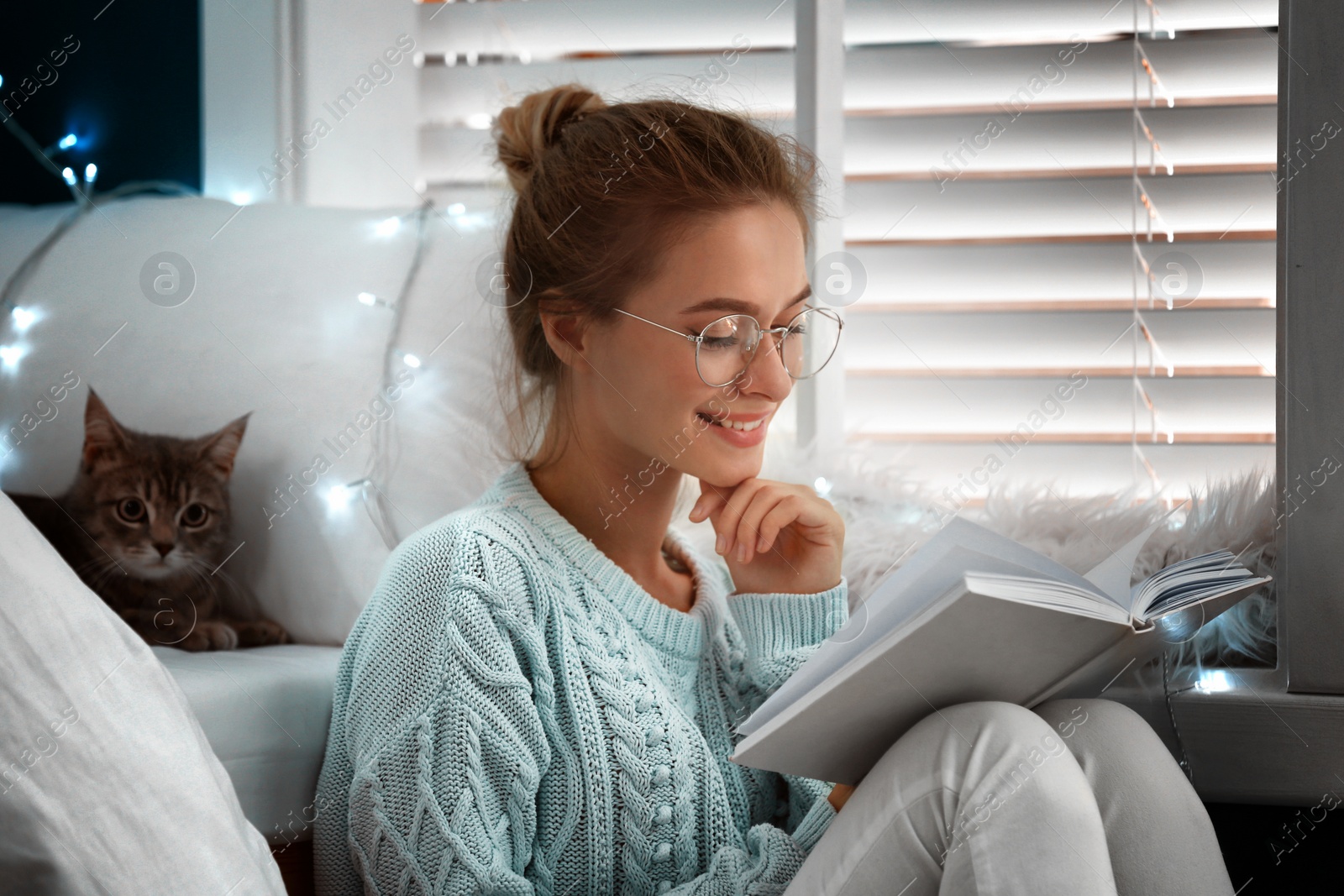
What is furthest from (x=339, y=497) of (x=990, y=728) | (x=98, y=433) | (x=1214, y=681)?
(x=1214, y=681)

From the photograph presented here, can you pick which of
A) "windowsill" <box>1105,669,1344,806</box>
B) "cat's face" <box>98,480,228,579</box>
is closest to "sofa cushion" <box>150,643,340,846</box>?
"cat's face" <box>98,480,228,579</box>

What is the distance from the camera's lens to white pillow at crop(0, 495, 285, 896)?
495 millimetres

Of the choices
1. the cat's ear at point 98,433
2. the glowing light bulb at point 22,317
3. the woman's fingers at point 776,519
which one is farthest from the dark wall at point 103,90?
the woman's fingers at point 776,519

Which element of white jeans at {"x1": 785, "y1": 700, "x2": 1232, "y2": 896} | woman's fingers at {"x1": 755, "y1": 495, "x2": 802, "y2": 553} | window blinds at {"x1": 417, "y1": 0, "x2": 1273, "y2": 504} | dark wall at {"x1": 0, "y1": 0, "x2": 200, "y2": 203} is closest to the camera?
white jeans at {"x1": 785, "y1": 700, "x2": 1232, "y2": 896}

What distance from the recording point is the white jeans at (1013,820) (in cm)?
64

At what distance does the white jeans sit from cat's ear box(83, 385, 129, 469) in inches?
31.9

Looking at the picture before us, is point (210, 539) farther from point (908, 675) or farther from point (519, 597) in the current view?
point (908, 675)

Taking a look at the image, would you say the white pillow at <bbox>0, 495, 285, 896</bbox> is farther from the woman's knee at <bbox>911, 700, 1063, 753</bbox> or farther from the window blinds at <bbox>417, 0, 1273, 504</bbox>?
the window blinds at <bbox>417, 0, 1273, 504</bbox>

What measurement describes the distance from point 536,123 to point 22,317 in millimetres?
603

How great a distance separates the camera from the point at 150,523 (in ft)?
3.35

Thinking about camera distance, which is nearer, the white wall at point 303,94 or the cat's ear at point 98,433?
the cat's ear at point 98,433

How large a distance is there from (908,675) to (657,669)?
331 mm

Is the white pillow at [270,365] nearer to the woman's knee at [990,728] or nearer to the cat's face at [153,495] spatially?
the cat's face at [153,495]

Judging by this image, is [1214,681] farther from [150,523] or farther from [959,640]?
[150,523]
